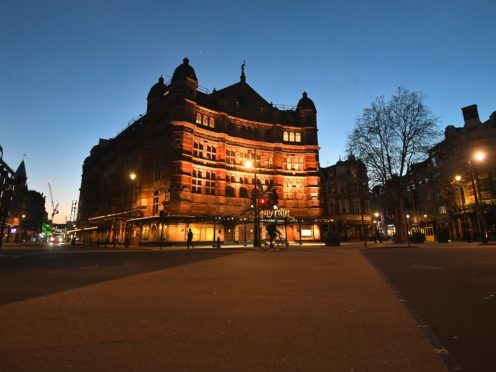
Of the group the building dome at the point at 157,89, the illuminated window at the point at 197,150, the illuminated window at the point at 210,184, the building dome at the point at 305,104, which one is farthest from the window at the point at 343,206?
the building dome at the point at 157,89

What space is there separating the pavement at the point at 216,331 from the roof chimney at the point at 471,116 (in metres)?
45.4

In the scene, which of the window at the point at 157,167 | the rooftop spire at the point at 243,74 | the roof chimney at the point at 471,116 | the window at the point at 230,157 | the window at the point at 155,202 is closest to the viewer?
the roof chimney at the point at 471,116

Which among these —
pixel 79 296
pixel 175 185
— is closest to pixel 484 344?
pixel 79 296

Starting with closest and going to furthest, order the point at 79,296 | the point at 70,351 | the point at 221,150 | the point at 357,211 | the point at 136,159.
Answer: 1. the point at 70,351
2. the point at 79,296
3. the point at 221,150
4. the point at 136,159
5. the point at 357,211

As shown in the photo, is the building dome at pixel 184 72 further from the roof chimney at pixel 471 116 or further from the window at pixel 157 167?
the roof chimney at pixel 471 116

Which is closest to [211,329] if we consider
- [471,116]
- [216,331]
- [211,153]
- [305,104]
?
[216,331]

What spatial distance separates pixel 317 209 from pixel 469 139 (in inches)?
887

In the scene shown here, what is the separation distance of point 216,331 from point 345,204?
2334 inches

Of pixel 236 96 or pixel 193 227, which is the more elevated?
pixel 236 96

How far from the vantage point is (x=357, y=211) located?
58219mm

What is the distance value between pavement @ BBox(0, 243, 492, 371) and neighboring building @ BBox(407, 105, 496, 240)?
27826 millimetres

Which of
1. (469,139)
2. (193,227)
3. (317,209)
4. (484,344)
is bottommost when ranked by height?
(484,344)

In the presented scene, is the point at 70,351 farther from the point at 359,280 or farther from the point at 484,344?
the point at 359,280

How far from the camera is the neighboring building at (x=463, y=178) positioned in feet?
114
